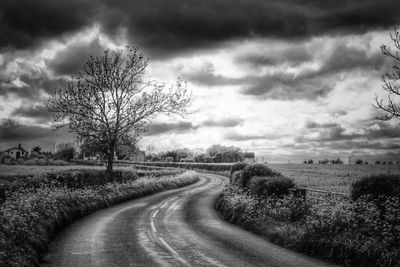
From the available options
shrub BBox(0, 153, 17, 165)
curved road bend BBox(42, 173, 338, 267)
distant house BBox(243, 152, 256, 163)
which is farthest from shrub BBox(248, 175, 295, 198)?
distant house BBox(243, 152, 256, 163)

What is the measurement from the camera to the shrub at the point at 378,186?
1299 centimetres

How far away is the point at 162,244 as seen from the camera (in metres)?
13.0

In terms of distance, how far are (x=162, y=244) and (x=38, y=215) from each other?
6.05 meters

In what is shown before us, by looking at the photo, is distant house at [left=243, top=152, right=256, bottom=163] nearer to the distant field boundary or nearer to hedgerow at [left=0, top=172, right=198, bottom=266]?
hedgerow at [left=0, top=172, right=198, bottom=266]

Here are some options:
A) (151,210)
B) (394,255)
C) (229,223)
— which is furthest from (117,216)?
(394,255)

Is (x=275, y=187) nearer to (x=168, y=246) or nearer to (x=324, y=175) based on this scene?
(x=168, y=246)

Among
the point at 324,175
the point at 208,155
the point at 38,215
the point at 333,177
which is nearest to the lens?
the point at 38,215

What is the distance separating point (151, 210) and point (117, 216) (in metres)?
3.13

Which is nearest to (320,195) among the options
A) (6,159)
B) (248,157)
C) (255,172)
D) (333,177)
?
(255,172)

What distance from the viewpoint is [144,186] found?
35.1 m

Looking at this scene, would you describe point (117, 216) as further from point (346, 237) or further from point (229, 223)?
point (346, 237)

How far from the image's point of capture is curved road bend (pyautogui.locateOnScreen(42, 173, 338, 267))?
1073 centimetres

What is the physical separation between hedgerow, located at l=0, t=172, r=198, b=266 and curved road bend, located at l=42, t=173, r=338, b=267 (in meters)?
0.56

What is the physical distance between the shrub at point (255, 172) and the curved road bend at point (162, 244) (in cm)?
524
